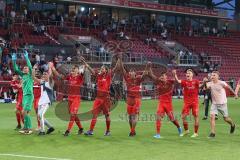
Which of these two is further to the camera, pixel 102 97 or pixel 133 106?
pixel 133 106

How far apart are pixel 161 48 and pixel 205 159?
41845mm

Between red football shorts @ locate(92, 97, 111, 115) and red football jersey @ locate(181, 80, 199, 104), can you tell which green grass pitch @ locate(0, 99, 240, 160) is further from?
red football jersey @ locate(181, 80, 199, 104)

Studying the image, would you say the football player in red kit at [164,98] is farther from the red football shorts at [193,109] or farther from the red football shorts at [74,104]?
the red football shorts at [74,104]

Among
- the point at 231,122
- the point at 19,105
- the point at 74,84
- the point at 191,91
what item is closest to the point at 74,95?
the point at 74,84

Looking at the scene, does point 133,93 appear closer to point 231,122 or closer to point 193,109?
point 193,109

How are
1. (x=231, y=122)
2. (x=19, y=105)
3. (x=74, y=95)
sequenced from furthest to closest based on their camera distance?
1. (x=19, y=105)
2. (x=231, y=122)
3. (x=74, y=95)

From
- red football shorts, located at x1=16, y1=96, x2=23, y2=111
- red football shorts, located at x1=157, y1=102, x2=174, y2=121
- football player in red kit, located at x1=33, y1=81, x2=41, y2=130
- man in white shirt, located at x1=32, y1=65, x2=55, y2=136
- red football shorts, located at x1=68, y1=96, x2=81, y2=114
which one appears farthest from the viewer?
red football shorts, located at x1=16, y1=96, x2=23, y2=111

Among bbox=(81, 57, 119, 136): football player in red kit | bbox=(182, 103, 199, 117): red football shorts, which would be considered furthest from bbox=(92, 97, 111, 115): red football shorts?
bbox=(182, 103, 199, 117): red football shorts

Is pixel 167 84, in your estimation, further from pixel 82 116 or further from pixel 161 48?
pixel 161 48

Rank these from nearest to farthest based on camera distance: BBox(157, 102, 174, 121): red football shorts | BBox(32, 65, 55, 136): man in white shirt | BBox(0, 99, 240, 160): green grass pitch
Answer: BBox(0, 99, 240, 160): green grass pitch
BBox(157, 102, 174, 121): red football shorts
BBox(32, 65, 55, 136): man in white shirt

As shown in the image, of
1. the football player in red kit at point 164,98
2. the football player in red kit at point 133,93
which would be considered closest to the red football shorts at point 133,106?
the football player in red kit at point 133,93

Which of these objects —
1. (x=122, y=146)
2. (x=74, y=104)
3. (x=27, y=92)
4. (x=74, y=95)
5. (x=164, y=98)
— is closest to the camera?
(x=122, y=146)

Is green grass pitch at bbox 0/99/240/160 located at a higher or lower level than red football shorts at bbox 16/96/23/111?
lower

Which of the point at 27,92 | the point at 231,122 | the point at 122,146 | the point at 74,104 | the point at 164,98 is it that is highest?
the point at 27,92
